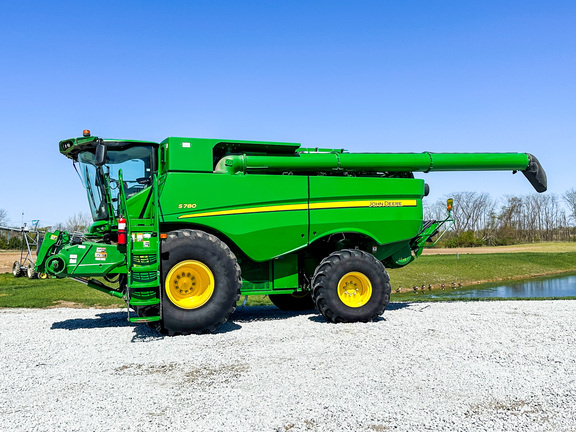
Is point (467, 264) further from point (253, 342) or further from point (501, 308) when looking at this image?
point (253, 342)

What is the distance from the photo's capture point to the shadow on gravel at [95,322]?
9.95 meters

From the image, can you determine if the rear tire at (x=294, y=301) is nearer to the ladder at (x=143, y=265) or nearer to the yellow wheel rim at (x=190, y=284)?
the yellow wheel rim at (x=190, y=284)

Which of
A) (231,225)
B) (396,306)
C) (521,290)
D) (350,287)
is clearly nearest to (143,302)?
(231,225)

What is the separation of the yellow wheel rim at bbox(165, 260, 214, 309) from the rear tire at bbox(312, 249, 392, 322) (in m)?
2.05

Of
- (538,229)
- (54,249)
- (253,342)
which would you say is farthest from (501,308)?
(538,229)

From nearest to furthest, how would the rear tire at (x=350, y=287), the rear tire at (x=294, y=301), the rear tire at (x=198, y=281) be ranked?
1. the rear tire at (x=198, y=281)
2. the rear tire at (x=350, y=287)
3. the rear tire at (x=294, y=301)

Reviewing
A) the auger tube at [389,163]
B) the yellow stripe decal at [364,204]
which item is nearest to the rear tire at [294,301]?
the yellow stripe decal at [364,204]

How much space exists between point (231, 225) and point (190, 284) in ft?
4.34

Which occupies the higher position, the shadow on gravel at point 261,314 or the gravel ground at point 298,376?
the gravel ground at point 298,376

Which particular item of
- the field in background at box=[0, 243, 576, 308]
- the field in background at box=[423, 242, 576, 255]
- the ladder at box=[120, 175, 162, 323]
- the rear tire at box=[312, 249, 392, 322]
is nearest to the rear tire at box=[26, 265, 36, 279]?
the ladder at box=[120, 175, 162, 323]

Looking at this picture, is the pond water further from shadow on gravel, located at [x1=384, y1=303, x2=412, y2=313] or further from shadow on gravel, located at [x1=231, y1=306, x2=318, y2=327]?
shadow on gravel, located at [x1=231, y1=306, x2=318, y2=327]

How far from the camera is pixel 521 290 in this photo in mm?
27625

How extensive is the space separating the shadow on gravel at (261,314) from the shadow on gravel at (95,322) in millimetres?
2336

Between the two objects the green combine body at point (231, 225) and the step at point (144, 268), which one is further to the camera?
the green combine body at point (231, 225)
